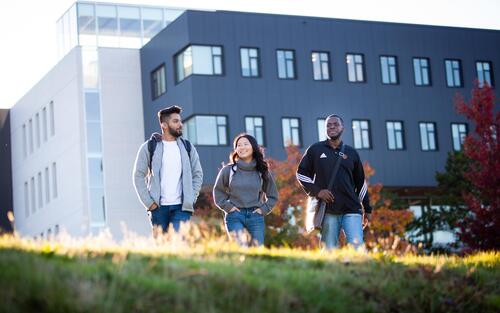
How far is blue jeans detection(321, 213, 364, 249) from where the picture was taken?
1393 cm

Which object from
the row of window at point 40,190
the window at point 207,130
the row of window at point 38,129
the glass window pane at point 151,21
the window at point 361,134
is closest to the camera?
the window at point 207,130

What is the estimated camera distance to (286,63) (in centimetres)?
4819

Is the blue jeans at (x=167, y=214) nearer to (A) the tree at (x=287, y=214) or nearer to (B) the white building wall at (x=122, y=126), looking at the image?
(A) the tree at (x=287, y=214)

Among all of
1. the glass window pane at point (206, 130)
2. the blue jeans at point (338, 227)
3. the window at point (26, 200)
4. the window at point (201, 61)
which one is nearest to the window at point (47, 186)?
the window at point (26, 200)

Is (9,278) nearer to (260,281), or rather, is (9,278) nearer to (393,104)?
(260,281)

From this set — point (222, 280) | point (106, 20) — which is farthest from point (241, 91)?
point (222, 280)

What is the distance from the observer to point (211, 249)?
10.4 meters

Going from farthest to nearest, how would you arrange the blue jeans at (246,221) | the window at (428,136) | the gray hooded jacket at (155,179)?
the window at (428,136)
the blue jeans at (246,221)
the gray hooded jacket at (155,179)

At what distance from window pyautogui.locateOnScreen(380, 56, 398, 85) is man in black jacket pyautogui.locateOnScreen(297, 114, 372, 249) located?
120 ft

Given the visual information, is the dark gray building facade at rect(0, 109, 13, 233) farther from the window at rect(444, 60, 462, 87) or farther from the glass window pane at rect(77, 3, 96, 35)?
the window at rect(444, 60, 462, 87)

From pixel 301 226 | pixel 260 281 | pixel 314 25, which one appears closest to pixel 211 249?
pixel 260 281

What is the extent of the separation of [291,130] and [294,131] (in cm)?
17

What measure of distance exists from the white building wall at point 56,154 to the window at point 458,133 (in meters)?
17.9

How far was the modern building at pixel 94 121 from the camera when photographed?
51156 mm
